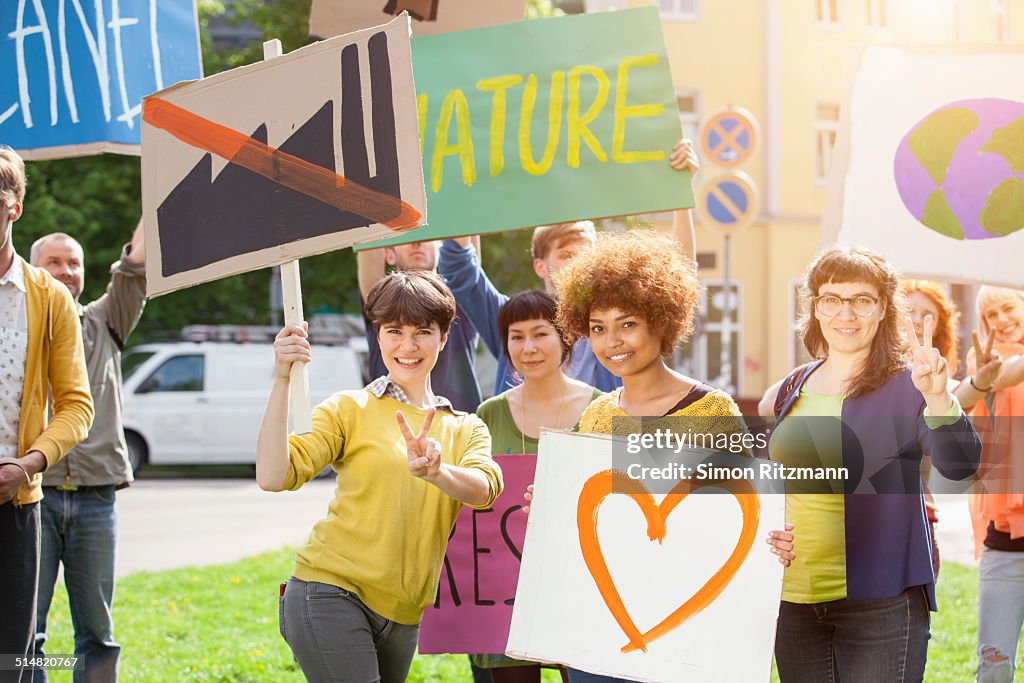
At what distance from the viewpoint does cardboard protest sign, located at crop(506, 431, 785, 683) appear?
2680 mm

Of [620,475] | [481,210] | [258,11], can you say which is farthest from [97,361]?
[258,11]

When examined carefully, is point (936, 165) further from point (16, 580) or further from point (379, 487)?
point (16, 580)

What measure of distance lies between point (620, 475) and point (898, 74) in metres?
2.34

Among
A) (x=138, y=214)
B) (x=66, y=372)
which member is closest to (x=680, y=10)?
(x=138, y=214)

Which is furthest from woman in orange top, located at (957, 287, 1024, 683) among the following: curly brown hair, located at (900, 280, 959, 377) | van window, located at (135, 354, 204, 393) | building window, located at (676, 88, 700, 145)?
building window, located at (676, 88, 700, 145)

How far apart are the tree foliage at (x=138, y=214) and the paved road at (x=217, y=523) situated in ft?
16.0

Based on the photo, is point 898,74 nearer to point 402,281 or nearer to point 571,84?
point 571,84

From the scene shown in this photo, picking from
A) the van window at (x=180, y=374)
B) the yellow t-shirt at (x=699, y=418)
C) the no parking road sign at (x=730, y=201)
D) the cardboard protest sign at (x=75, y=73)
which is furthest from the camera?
the van window at (x=180, y=374)

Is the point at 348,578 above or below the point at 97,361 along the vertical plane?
below

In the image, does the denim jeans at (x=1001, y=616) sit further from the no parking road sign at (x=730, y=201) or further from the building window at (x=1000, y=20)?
the no parking road sign at (x=730, y=201)

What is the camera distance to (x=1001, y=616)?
4059 millimetres

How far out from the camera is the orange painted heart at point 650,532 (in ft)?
8.89

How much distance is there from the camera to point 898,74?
430 cm

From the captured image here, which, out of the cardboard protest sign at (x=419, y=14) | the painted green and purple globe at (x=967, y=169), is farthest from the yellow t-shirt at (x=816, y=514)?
the cardboard protest sign at (x=419, y=14)
